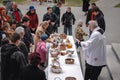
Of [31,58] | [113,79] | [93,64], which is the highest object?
[31,58]

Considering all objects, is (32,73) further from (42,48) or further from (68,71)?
(42,48)

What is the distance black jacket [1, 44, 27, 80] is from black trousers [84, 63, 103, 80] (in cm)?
242

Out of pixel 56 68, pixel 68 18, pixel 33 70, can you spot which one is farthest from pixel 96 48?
pixel 68 18

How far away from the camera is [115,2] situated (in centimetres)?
2209

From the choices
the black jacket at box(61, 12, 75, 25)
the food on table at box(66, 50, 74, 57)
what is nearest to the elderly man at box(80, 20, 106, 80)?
the food on table at box(66, 50, 74, 57)

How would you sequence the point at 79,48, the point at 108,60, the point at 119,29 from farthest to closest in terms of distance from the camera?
the point at 119,29 < the point at 79,48 < the point at 108,60

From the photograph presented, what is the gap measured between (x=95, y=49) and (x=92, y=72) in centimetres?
78

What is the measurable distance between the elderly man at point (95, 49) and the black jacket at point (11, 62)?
7.24 feet

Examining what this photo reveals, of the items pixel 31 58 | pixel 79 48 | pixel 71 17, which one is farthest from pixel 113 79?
pixel 71 17

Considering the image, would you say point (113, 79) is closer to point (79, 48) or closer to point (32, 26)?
point (79, 48)

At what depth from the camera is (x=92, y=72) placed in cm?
872

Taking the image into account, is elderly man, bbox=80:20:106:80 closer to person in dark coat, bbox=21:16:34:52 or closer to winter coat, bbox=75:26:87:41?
person in dark coat, bbox=21:16:34:52

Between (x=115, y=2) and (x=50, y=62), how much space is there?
14.7m

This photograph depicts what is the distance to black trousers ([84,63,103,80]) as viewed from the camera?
28.2ft
